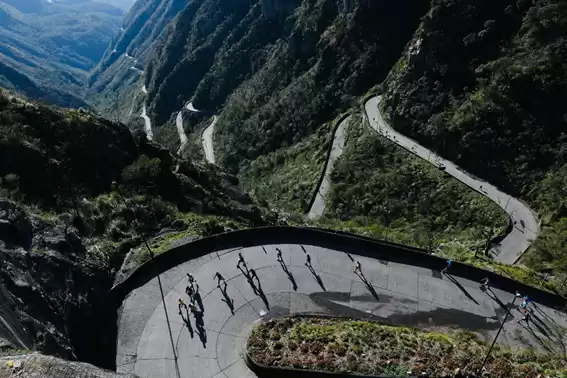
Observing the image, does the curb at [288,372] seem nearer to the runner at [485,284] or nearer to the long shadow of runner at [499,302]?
the long shadow of runner at [499,302]

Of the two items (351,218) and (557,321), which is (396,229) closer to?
(351,218)

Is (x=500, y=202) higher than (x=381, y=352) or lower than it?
higher

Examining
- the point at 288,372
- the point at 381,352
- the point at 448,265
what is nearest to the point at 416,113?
the point at 448,265

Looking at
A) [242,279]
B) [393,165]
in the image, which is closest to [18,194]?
[242,279]

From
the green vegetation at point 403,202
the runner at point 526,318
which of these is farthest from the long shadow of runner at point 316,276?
the green vegetation at point 403,202

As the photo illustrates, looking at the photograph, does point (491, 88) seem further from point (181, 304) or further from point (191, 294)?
point (181, 304)
